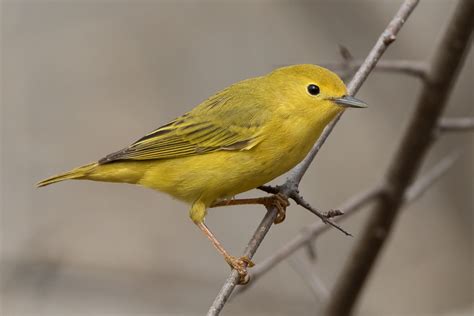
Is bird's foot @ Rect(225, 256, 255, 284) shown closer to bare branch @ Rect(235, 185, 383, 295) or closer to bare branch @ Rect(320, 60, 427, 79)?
bare branch @ Rect(235, 185, 383, 295)

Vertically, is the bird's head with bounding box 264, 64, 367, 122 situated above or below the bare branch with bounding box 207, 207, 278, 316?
above

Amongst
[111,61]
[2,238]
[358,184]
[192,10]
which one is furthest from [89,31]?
[358,184]

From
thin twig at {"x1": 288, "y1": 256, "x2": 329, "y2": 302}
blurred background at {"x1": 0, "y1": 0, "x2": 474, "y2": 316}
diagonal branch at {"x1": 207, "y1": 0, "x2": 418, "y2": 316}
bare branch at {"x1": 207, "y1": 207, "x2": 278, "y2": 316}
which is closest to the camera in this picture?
bare branch at {"x1": 207, "y1": 207, "x2": 278, "y2": 316}

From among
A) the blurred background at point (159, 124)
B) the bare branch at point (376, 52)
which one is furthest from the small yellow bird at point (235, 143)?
the blurred background at point (159, 124)

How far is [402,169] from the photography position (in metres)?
5.43

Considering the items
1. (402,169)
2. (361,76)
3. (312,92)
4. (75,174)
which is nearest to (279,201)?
(312,92)

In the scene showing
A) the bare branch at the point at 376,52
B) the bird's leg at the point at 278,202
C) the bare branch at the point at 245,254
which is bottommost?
the bird's leg at the point at 278,202

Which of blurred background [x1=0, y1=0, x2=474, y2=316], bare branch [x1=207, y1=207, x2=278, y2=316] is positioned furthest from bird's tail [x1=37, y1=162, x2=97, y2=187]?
bare branch [x1=207, y1=207, x2=278, y2=316]

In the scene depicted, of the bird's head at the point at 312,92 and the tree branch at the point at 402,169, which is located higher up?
the bird's head at the point at 312,92

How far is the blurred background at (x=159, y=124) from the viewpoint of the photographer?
22.7 ft

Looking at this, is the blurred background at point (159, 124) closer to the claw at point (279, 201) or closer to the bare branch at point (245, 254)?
the claw at point (279, 201)

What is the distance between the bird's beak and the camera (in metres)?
4.64

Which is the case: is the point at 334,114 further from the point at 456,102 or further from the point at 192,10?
the point at 192,10

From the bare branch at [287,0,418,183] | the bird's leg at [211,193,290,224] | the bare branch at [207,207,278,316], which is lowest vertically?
the bird's leg at [211,193,290,224]
